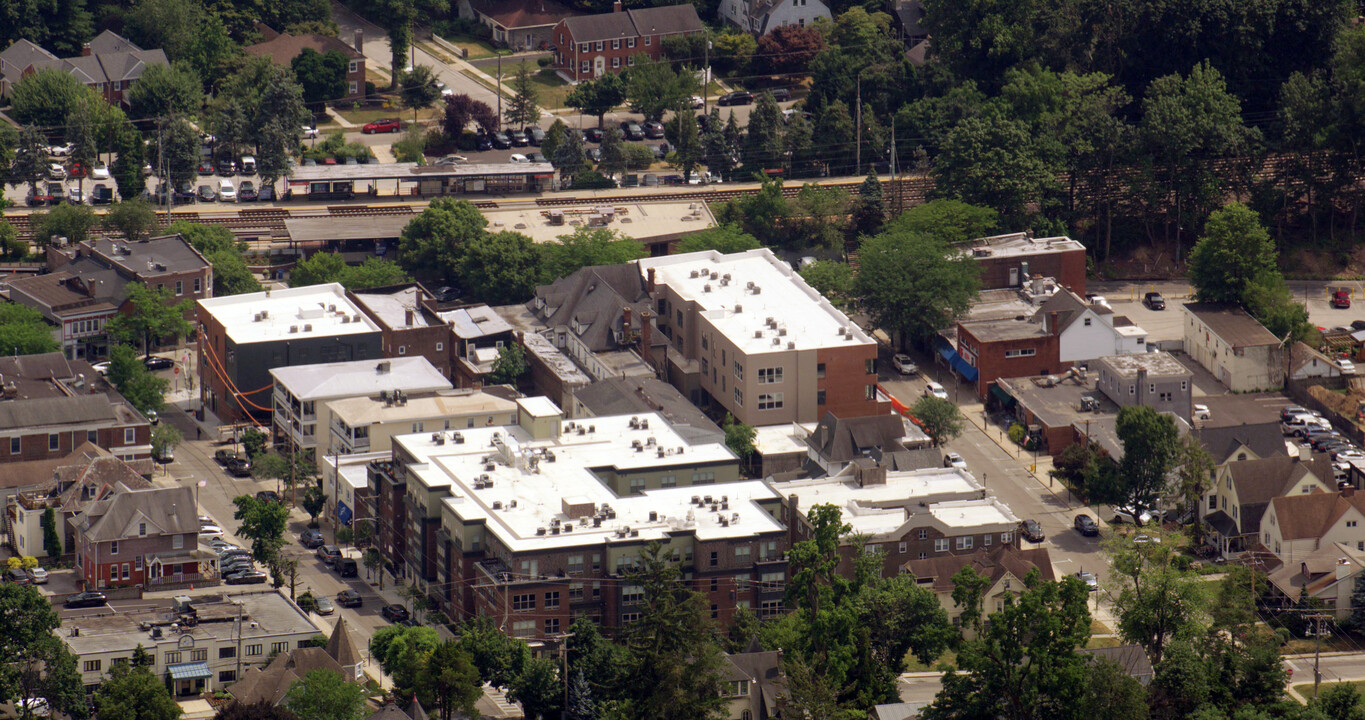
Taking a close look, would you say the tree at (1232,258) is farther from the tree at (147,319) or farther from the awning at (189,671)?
the awning at (189,671)

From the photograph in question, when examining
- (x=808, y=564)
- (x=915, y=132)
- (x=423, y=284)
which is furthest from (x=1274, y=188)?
(x=808, y=564)

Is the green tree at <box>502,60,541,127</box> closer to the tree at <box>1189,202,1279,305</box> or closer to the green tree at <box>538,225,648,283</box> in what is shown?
the green tree at <box>538,225,648,283</box>

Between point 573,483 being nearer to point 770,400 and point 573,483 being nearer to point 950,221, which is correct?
point 770,400

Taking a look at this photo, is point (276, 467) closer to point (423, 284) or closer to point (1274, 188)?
point (423, 284)

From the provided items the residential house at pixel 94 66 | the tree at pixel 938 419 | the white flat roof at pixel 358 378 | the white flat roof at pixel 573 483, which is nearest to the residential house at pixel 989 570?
the white flat roof at pixel 573 483

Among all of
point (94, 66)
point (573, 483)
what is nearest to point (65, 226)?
point (94, 66)

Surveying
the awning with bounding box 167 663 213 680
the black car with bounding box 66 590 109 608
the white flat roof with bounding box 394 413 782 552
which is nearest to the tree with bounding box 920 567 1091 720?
the white flat roof with bounding box 394 413 782 552

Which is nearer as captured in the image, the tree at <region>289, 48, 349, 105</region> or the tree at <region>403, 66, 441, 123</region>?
the tree at <region>289, 48, 349, 105</region>
